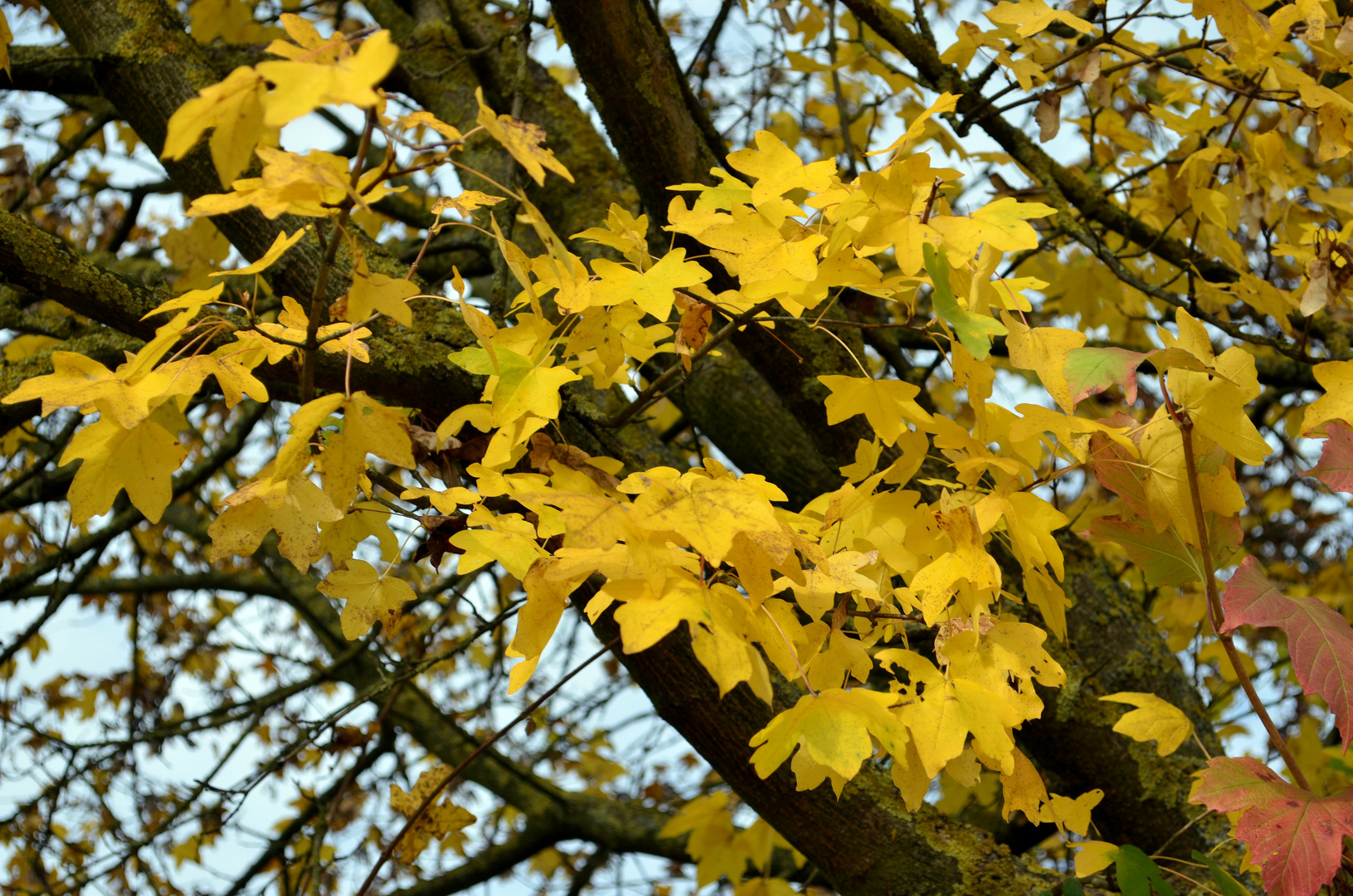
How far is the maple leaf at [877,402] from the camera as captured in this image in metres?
0.98

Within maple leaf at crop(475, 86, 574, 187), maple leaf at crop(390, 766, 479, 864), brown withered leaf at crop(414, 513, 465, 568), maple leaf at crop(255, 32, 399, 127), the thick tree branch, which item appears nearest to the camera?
maple leaf at crop(255, 32, 399, 127)

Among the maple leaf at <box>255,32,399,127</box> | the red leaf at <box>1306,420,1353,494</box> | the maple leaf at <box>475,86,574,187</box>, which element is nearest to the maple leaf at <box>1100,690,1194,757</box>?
the red leaf at <box>1306,420,1353,494</box>

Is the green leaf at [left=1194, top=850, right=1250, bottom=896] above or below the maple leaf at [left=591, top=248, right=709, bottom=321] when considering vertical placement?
below

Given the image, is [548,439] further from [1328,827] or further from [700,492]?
[1328,827]

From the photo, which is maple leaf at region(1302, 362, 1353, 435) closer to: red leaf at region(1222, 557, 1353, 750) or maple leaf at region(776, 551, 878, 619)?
red leaf at region(1222, 557, 1353, 750)

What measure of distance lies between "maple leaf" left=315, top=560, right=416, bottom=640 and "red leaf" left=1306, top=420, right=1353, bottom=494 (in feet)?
2.92

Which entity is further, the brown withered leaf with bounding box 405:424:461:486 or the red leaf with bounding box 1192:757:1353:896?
the brown withered leaf with bounding box 405:424:461:486

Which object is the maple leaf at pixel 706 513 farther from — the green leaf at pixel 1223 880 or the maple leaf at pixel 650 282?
the green leaf at pixel 1223 880

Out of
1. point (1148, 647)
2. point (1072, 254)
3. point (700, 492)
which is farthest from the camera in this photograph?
point (1072, 254)

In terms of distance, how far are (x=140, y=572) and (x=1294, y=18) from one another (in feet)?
11.3

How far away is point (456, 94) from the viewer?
2506 millimetres

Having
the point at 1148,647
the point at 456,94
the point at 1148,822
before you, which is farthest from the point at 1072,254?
the point at 456,94

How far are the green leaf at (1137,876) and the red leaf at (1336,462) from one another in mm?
442

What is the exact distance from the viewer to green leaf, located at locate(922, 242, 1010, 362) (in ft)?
2.58
